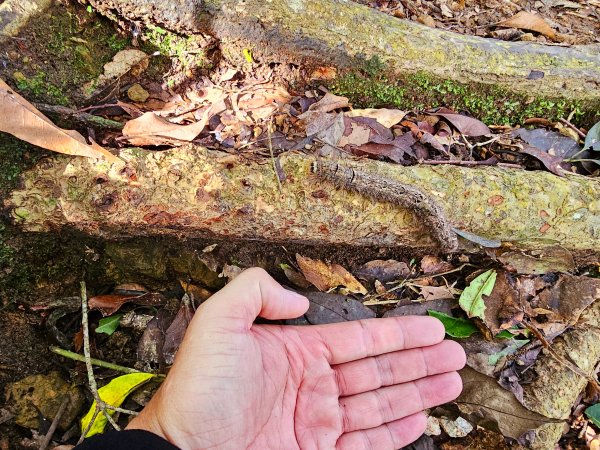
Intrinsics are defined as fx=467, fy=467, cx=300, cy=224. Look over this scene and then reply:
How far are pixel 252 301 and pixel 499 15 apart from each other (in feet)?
9.06

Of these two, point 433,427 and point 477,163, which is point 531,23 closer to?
point 477,163

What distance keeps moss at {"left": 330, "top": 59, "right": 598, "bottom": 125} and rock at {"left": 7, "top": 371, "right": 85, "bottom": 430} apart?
2.07 metres

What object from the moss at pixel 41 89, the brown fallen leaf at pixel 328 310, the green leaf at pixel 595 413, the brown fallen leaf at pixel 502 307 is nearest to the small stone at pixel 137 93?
the moss at pixel 41 89

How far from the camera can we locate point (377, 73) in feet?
8.19

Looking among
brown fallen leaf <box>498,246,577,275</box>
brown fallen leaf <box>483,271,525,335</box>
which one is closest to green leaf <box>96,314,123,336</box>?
brown fallen leaf <box>483,271,525,335</box>

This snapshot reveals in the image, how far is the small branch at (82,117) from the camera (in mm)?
2039

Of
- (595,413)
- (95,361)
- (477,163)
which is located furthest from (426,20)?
(95,361)

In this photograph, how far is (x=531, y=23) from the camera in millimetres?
3146

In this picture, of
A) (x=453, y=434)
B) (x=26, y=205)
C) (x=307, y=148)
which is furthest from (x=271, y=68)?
(x=453, y=434)

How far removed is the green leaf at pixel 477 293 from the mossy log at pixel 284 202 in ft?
0.67

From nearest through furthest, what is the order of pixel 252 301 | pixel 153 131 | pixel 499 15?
1. pixel 252 301
2. pixel 153 131
3. pixel 499 15

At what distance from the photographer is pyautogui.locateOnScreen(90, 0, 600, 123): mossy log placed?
226 centimetres

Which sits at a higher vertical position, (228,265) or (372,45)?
(372,45)

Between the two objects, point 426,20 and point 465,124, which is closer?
point 465,124
